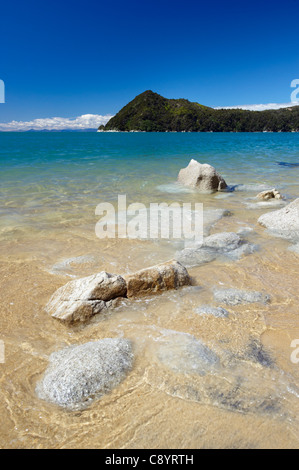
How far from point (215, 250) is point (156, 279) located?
1.92m

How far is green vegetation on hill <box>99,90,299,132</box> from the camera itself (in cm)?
14462

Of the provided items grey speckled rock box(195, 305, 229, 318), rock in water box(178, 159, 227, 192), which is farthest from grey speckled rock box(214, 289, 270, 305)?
rock in water box(178, 159, 227, 192)

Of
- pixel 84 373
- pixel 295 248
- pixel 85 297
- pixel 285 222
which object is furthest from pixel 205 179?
pixel 84 373

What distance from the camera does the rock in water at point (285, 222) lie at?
244 inches

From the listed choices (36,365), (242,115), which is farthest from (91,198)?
(242,115)

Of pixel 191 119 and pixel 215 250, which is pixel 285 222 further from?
pixel 191 119

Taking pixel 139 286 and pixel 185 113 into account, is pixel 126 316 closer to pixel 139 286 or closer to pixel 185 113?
pixel 139 286

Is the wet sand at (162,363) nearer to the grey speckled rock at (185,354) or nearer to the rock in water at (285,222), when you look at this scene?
the grey speckled rock at (185,354)

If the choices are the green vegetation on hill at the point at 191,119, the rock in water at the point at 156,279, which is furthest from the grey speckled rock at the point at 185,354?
the green vegetation on hill at the point at 191,119

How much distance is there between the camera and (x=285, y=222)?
6.52m

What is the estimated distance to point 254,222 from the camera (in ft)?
24.0

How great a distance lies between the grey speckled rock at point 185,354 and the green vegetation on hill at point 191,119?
Answer: 6314 inches
